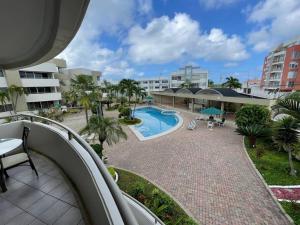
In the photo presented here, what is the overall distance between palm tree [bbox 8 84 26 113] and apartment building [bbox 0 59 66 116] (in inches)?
12.3

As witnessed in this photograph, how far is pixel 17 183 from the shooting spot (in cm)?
382

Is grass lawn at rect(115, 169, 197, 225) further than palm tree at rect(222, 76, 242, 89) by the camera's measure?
No

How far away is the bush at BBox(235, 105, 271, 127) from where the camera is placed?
11836 millimetres

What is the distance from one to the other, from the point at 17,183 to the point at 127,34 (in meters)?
19.3

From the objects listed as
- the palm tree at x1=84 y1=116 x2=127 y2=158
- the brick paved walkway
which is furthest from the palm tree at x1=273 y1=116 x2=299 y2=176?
the palm tree at x1=84 y1=116 x2=127 y2=158

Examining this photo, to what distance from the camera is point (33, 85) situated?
67.7 ft

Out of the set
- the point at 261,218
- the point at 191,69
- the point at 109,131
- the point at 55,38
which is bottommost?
the point at 261,218

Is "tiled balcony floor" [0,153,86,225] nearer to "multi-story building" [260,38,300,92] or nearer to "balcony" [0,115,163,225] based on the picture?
"balcony" [0,115,163,225]

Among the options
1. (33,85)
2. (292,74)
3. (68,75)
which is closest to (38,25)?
(33,85)

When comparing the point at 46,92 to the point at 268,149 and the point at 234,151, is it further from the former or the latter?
the point at 268,149

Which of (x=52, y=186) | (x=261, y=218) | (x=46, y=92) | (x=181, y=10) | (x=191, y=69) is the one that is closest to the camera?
(x=52, y=186)

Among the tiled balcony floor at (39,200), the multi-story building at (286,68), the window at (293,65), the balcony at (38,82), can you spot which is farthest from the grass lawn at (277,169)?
the window at (293,65)

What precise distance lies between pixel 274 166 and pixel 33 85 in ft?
89.2

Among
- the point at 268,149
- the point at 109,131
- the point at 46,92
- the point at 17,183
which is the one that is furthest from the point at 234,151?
the point at 46,92
